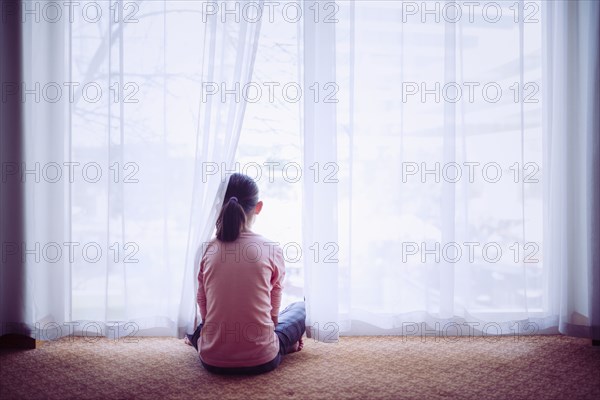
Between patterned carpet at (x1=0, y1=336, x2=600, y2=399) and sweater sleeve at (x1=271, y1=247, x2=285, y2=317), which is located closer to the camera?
patterned carpet at (x1=0, y1=336, x2=600, y2=399)

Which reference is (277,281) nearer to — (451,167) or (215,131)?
(215,131)

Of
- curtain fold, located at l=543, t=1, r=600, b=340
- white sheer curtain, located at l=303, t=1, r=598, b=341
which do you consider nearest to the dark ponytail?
white sheer curtain, located at l=303, t=1, r=598, b=341

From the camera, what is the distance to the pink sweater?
5.72 ft

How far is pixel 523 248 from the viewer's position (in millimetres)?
2273

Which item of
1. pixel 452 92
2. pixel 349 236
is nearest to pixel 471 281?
pixel 349 236

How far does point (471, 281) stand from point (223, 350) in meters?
1.34

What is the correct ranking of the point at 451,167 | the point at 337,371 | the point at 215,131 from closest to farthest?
the point at 337,371 → the point at 215,131 → the point at 451,167

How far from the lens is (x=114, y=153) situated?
214cm

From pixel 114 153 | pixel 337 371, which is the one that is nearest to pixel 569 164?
pixel 337 371

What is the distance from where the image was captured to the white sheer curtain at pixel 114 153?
2135 mm

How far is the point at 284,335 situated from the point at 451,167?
1.20 m

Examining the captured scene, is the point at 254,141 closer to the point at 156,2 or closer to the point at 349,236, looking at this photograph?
the point at 349,236

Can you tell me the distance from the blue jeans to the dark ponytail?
514 mm

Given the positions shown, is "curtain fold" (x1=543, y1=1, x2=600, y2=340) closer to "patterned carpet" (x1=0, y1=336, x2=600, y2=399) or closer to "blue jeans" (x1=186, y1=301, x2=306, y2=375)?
"patterned carpet" (x1=0, y1=336, x2=600, y2=399)
